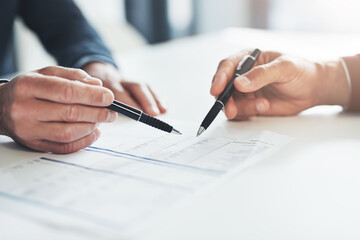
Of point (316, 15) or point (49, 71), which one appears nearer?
point (49, 71)

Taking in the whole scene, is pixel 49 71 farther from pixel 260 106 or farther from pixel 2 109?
pixel 260 106

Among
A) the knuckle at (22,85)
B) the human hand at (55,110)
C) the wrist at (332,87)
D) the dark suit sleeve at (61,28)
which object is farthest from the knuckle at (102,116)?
the dark suit sleeve at (61,28)

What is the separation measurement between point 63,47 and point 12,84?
677 millimetres

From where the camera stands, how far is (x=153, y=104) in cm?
85

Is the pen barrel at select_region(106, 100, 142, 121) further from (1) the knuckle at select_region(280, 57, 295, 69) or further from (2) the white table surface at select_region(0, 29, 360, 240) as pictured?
(1) the knuckle at select_region(280, 57, 295, 69)

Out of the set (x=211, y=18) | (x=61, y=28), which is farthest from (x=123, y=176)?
(x=211, y=18)

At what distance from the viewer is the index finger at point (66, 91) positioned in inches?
22.0

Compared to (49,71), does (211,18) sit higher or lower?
lower

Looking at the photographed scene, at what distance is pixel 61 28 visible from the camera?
130cm

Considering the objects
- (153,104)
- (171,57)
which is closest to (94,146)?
(153,104)

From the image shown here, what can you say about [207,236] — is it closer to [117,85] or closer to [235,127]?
[235,127]

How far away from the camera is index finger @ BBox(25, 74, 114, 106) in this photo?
558 mm

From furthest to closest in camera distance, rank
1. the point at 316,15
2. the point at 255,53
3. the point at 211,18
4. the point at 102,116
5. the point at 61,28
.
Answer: the point at 211,18, the point at 316,15, the point at 61,28, the point at 255,53, the point at 102,116

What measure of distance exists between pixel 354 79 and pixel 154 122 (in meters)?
0.45
